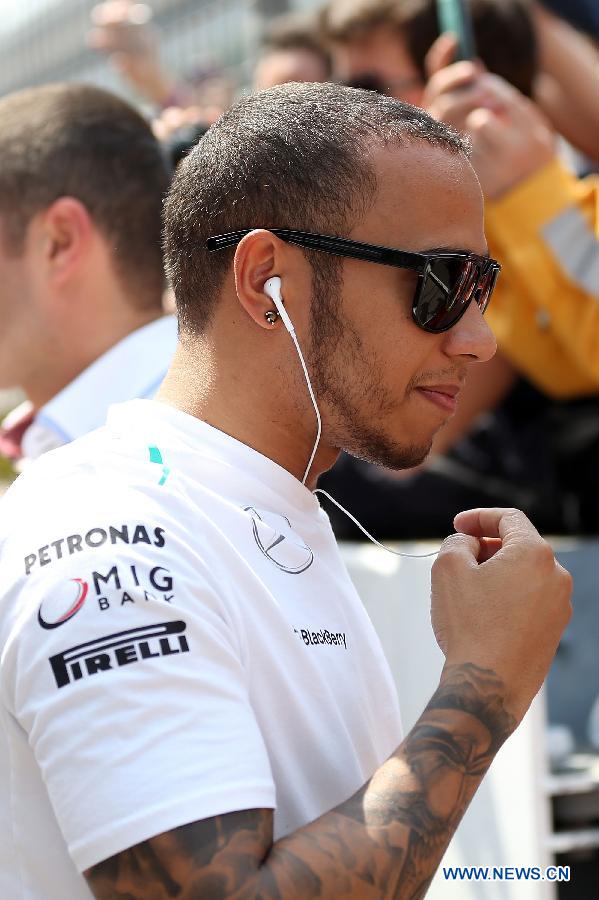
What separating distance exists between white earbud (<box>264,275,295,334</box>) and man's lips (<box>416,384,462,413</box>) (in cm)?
26

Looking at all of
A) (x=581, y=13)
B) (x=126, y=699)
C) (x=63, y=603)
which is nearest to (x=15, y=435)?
(x=63, y=603)

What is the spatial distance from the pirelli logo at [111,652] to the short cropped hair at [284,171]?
669 millimetres

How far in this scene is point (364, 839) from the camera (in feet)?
4.82

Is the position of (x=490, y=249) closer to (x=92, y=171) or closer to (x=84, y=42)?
(x=92, y=171)

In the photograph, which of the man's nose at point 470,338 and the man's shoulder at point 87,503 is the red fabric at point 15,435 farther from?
the man's nose at point 470,338

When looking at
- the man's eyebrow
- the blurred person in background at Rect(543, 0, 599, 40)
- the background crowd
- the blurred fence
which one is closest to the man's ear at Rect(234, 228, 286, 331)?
the man's eyebrow

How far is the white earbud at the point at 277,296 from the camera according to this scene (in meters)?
1.88

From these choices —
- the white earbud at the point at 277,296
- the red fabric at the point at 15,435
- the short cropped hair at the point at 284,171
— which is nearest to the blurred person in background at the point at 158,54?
the red fabric at the point at 15,435

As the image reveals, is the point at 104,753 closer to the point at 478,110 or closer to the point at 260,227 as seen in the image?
the point at 260,227

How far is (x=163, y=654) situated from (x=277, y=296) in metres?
0.64

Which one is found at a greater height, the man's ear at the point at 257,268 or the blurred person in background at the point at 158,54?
the blurred person in background at the point at 158,54

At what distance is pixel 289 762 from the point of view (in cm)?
166

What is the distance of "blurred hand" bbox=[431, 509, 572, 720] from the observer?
5.49 ft

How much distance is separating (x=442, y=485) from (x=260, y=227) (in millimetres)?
2277
